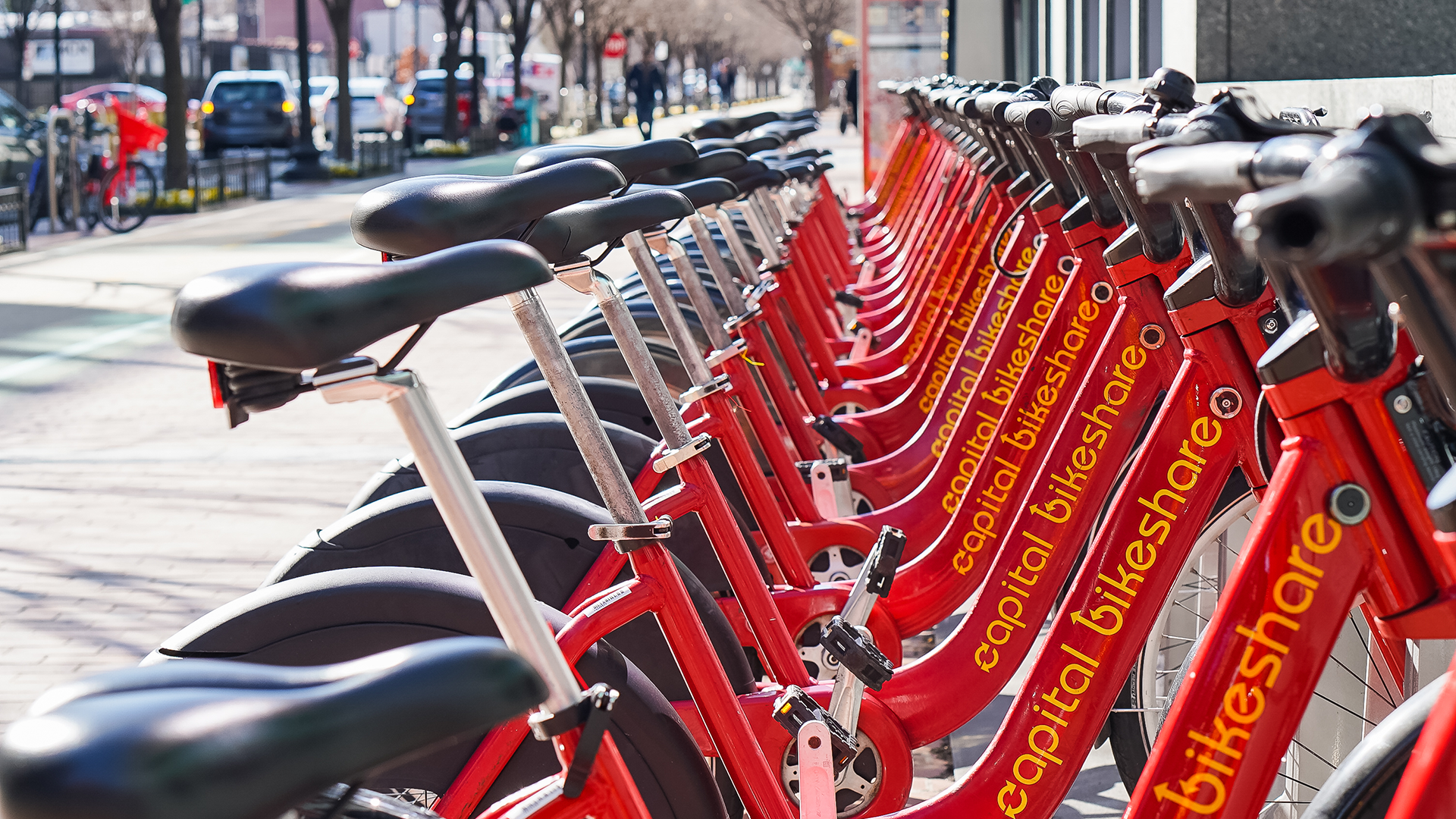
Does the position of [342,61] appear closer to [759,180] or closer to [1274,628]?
[759,180]

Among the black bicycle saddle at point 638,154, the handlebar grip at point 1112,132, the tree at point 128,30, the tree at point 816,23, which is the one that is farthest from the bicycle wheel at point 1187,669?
the tree at point 128,30

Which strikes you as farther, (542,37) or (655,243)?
(542,37)

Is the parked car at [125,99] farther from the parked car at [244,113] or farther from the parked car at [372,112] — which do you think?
the parked car at [372,112]

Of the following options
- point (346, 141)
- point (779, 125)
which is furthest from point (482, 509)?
point (346, 141)

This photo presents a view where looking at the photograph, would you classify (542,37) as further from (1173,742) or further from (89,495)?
(1173,742)

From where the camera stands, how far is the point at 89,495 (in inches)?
237

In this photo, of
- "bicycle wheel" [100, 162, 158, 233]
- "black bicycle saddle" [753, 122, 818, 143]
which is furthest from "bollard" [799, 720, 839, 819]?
"bicycle wheel" [100, 162, 158, 233]

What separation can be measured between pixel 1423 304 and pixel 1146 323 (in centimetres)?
146

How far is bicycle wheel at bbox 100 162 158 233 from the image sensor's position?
16891 mm

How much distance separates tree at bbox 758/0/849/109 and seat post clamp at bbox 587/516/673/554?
48.6 metres

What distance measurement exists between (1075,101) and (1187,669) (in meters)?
1.00

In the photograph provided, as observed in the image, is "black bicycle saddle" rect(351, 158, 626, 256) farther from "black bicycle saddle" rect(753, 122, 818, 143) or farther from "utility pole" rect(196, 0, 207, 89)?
Answer: "utility pole" rect(196, 0, 207, 89)

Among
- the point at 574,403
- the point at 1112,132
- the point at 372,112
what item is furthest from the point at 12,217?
the point at 372,112

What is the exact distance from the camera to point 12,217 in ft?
47.6
